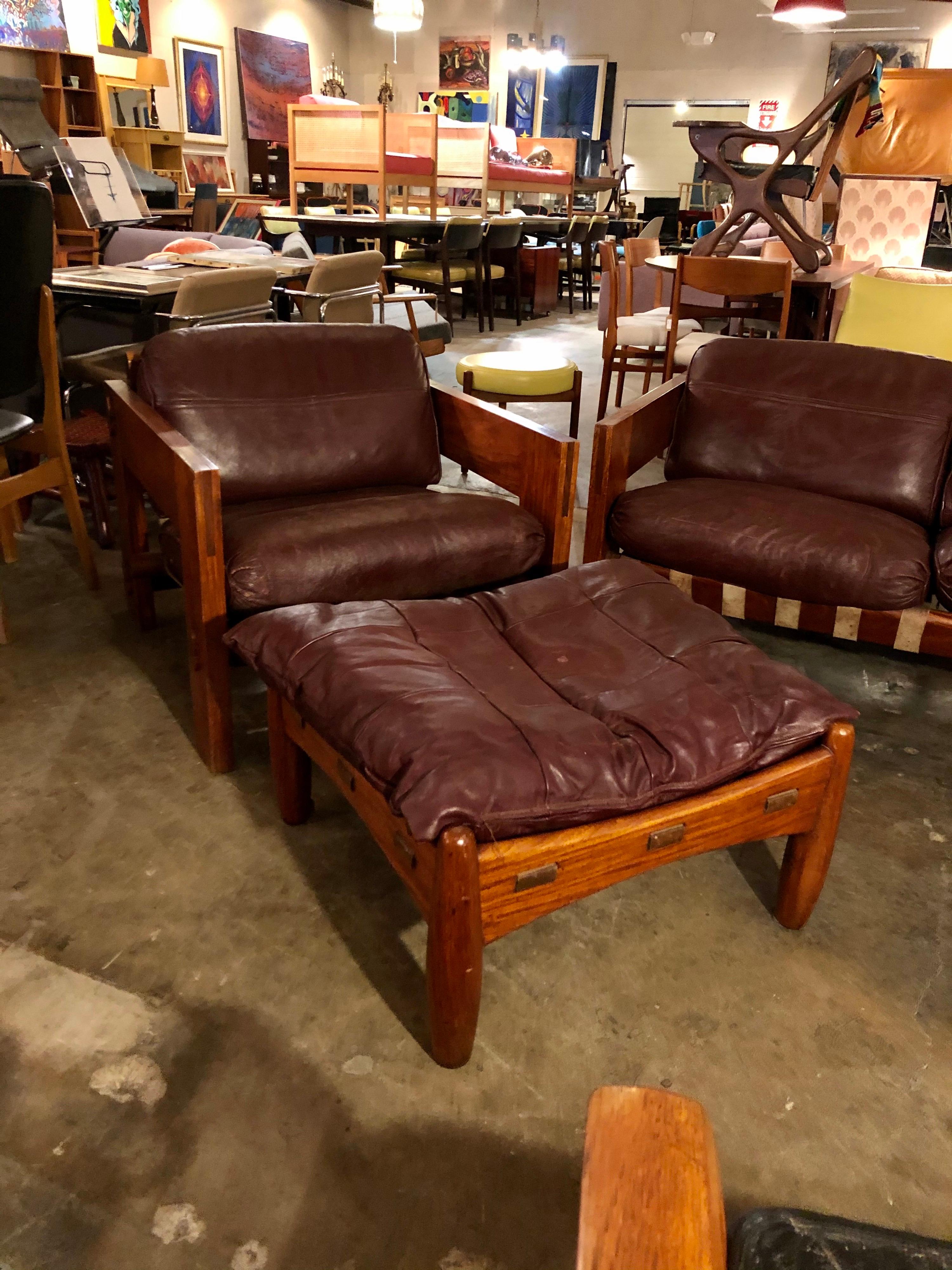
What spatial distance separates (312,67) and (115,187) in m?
10.6

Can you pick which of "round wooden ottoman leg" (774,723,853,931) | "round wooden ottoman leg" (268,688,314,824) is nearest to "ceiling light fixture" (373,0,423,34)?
"round wooden ottoman leg" (268,688,314,824)

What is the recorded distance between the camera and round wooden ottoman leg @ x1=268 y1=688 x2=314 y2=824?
1.66 metres

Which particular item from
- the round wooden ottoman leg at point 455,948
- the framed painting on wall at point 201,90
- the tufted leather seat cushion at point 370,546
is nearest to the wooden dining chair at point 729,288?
the tufted leather seat cushion at point 370,546

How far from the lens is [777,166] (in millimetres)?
3891

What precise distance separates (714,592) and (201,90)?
11.6 meters

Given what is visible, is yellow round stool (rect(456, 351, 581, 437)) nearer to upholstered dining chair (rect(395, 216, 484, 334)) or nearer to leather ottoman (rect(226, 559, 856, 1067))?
leather ottoman (rect(226, 559, 856, 1067))

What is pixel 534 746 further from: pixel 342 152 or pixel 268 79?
pixel 268 79

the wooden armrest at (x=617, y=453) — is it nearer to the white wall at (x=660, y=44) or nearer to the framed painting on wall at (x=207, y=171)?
the framed painting on wall at (x=207, y=171)

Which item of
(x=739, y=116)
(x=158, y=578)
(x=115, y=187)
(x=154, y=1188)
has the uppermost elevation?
(x=739, y=116)

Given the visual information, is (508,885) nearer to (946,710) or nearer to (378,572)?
(378,572)

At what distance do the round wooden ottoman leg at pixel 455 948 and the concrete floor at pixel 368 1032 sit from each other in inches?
3.7

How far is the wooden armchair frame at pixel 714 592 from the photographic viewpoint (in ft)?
6.76

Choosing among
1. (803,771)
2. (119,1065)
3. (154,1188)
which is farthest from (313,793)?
(803,771)

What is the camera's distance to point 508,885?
1.20 m
